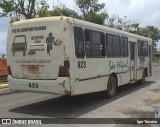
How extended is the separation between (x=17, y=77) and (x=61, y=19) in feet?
8.24

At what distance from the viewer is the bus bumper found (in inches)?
415

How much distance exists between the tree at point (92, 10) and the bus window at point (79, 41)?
2536 centimetres

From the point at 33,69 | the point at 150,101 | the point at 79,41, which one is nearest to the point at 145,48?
the point at 150,101

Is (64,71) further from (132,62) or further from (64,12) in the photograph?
(64,12)

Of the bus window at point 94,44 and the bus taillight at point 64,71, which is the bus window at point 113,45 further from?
the bus taillight at point 64,71

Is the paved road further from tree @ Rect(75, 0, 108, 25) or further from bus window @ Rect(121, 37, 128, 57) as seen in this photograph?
tree @ Rect(75, 0, 108, 25)

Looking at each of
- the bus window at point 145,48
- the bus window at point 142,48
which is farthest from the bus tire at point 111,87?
the bus window at point 145,48

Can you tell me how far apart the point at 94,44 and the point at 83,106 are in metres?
2.23

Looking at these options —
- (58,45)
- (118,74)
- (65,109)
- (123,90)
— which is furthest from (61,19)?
(123,90)

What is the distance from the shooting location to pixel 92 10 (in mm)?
37844

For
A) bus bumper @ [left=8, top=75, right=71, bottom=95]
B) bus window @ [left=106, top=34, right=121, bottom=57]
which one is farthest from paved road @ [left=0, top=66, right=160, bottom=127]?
bus window @ [left=106, top=34, right=121, bottom=57]

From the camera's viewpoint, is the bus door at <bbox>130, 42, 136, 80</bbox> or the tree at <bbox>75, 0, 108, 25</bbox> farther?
the tree at <bbox>75, 0, 108, 25</bbox>

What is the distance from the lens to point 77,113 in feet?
35.3

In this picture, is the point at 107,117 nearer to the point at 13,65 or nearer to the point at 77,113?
the point at 77,113
